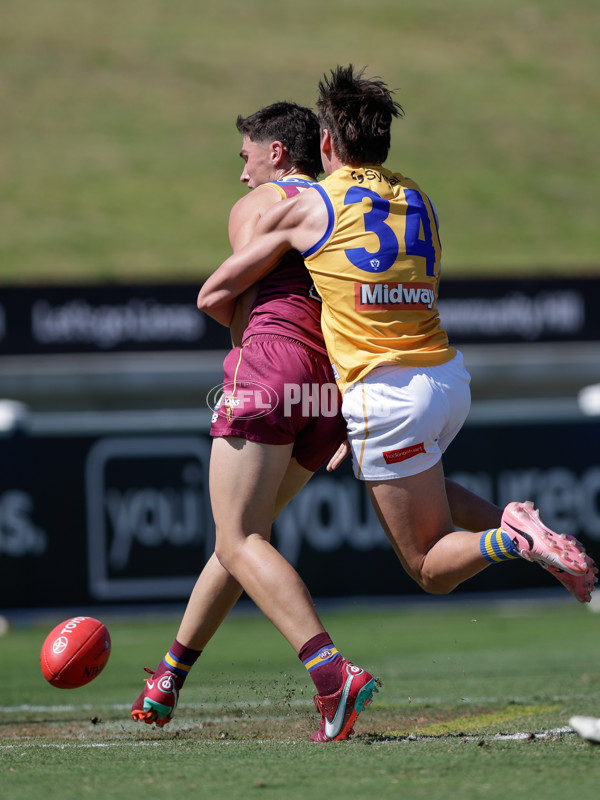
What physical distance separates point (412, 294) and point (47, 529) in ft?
21.0

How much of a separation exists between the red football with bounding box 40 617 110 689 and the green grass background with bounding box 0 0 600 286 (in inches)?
691

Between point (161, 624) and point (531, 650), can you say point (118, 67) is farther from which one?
point (531, 650)

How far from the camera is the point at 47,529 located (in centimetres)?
986

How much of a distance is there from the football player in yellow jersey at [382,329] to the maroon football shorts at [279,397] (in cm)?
13

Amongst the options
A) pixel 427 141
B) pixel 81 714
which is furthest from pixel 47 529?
pixel 427 141

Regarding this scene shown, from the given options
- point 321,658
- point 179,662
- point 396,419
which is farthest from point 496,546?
point 179,662

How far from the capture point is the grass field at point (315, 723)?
3.18 metres

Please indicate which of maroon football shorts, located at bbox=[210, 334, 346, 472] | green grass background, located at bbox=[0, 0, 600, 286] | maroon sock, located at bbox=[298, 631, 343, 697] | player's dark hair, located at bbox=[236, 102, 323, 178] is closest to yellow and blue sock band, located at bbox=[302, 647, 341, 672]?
maroon sock, located at bbox=[298, 631, 343, 697]

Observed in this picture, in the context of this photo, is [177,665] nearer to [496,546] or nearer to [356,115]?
[496,546]

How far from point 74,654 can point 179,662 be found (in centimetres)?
45

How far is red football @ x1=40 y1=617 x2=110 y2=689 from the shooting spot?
4.73m

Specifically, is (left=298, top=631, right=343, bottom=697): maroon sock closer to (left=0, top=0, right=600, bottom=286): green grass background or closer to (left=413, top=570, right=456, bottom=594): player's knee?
(left=413, top=570, right=456, bottom=594): player's knee

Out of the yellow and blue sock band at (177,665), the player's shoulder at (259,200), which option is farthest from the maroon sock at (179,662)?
the player's shoulder at (259,200)

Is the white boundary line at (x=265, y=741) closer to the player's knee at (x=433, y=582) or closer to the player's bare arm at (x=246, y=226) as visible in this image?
the player's knee at (x=433, y=582)
